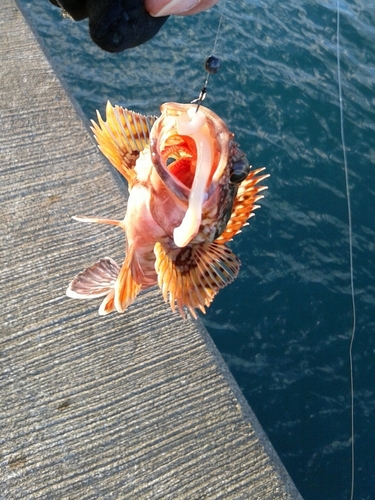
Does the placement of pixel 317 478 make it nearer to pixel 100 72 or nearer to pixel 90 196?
pixel 90 196

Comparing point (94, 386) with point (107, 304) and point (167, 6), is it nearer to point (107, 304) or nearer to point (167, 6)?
point (107, 304)

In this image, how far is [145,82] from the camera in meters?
7.72

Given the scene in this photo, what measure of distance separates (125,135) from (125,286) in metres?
0.78

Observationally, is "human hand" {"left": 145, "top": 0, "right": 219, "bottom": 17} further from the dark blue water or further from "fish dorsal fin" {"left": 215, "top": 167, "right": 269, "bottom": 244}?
the dark blue water

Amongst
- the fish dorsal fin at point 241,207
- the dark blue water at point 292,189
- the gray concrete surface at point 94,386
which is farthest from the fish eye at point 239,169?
the dark blue water at point 292,189

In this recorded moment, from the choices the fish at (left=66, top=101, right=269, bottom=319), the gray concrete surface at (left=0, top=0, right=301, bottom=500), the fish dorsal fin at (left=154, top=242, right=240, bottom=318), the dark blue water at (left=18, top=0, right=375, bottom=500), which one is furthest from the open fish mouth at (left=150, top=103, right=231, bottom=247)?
the dark blue water at (left=18, top=0, right=375, bottom=500)

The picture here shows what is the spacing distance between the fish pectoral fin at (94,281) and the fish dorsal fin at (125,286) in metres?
0.41

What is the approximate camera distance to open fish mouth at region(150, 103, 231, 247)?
2166 millimetres

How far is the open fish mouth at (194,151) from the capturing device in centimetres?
217

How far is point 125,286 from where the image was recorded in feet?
8.87

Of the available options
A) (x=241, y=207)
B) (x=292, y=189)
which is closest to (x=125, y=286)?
(x=241, y=207)

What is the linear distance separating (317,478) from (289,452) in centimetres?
33

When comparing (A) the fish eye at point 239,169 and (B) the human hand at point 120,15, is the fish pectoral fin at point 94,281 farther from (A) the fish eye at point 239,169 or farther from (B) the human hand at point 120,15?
(B) the human hand at point 120,15

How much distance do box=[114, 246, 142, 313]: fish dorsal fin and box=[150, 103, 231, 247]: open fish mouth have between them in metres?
0.54
